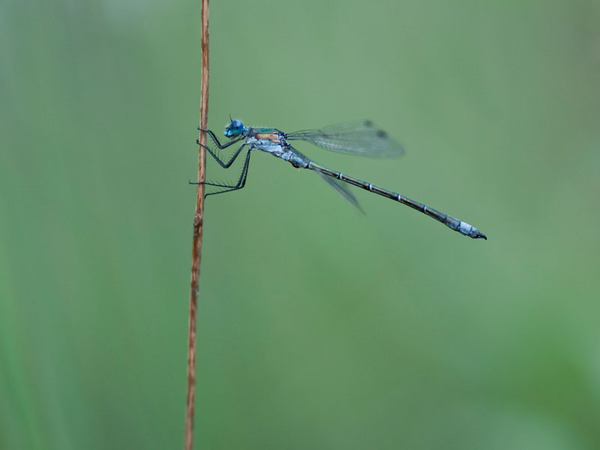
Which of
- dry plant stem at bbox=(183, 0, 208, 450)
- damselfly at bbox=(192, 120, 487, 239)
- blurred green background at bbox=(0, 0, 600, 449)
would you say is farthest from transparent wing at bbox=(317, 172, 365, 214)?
dry plant stem at bbox=(183, 0, 208, 450)

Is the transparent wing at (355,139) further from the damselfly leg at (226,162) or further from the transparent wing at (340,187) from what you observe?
the damselfly leg at (226,162)

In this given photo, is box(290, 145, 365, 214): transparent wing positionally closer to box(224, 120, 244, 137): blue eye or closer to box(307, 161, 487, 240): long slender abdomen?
box(307, 161, 487, 240): long slender abdomen

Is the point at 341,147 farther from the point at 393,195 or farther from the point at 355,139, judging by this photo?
the point at 393,195

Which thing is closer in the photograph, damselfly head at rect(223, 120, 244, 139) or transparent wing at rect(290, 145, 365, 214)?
damselfly head at rect(223, 120, 244, 139)

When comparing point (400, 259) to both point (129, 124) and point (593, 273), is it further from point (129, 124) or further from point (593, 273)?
point (129, 124)

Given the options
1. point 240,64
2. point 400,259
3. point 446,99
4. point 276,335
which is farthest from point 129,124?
point 446,99
